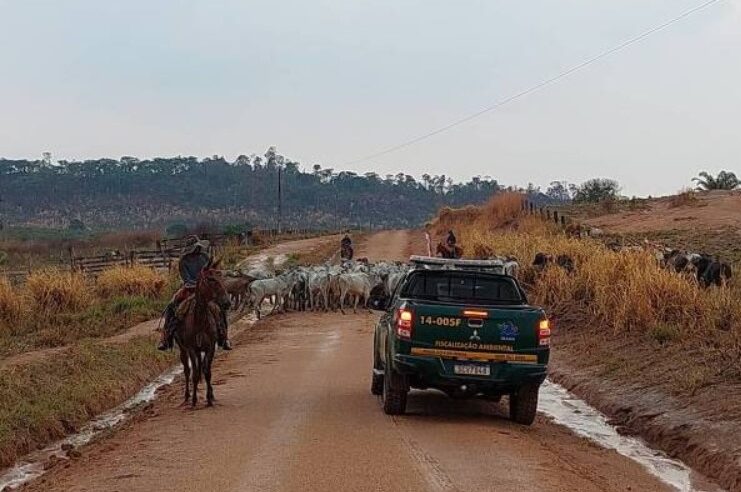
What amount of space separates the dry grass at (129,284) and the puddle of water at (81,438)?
13690 millimetres

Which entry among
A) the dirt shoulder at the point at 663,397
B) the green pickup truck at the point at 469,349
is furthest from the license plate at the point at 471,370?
the dirt shoulder at the point at 663,397

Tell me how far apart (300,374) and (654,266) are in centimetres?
797

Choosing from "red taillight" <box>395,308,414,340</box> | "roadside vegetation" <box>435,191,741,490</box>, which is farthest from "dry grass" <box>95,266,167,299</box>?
"red taillight" <box>395,308,414,340</box>

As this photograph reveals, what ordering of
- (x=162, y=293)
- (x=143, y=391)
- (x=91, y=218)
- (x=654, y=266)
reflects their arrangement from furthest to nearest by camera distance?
(x=91, y=218) → (x=162, y=293) → (x=654, y=266) → (x=143, y=391)

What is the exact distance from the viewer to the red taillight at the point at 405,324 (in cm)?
1229

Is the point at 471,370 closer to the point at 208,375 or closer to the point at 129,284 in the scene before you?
the point at 208,375

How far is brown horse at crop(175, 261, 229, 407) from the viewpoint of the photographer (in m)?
13.7

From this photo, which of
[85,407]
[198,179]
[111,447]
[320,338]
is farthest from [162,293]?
[198,179]

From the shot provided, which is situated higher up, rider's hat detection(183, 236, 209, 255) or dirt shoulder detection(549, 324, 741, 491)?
rider's hat detection(183, 236, 209, 255)

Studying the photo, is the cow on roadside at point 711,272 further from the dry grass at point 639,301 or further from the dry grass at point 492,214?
the dry grass at point 492,214

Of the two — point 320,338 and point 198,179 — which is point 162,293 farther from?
point 198,179

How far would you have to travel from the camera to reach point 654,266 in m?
20.2

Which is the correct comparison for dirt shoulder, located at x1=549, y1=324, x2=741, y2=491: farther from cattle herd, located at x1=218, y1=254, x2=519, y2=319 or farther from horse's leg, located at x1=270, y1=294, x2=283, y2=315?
horse's leg, located at x1=270, y1=294, x2=283, y2=315

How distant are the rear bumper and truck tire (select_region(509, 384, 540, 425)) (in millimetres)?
295
